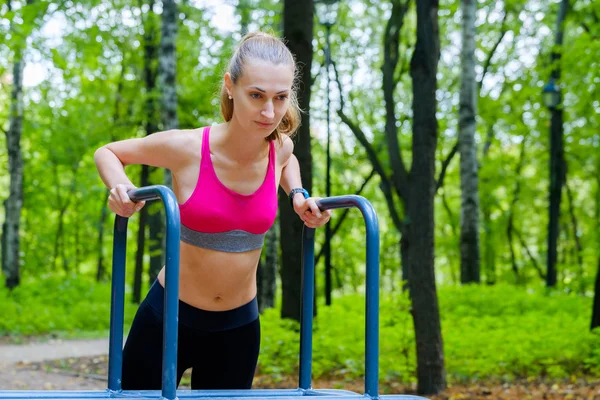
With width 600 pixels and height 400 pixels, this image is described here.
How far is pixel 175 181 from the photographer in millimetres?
2387

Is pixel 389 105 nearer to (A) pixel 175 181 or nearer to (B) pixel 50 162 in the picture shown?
(A) pixel 175 181

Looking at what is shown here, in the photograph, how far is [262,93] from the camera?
221 centimetres

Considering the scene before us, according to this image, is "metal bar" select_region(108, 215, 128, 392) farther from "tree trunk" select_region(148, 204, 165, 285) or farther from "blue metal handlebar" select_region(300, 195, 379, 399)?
"tree trunk" select_region(148, 204, 165, 285)

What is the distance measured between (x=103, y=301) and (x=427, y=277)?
12.7 meters

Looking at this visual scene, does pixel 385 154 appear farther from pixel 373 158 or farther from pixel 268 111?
pixel 268 111

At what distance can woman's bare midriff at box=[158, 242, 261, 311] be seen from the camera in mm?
2350

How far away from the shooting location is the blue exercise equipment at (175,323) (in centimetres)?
199

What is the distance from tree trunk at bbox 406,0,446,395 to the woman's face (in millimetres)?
4453

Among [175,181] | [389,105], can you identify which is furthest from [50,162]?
[175,181]

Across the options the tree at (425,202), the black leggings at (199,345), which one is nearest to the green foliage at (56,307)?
the tree at (425,202)

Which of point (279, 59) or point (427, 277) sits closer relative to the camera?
point (279, 59)

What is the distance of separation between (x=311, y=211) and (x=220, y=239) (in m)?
0.32

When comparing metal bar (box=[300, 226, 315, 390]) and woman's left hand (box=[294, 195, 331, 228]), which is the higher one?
woman's left hand (box=[294, 195, 331, 228])

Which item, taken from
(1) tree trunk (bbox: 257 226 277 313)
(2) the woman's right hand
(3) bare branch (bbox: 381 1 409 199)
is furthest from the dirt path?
(2) the woman's right hand
